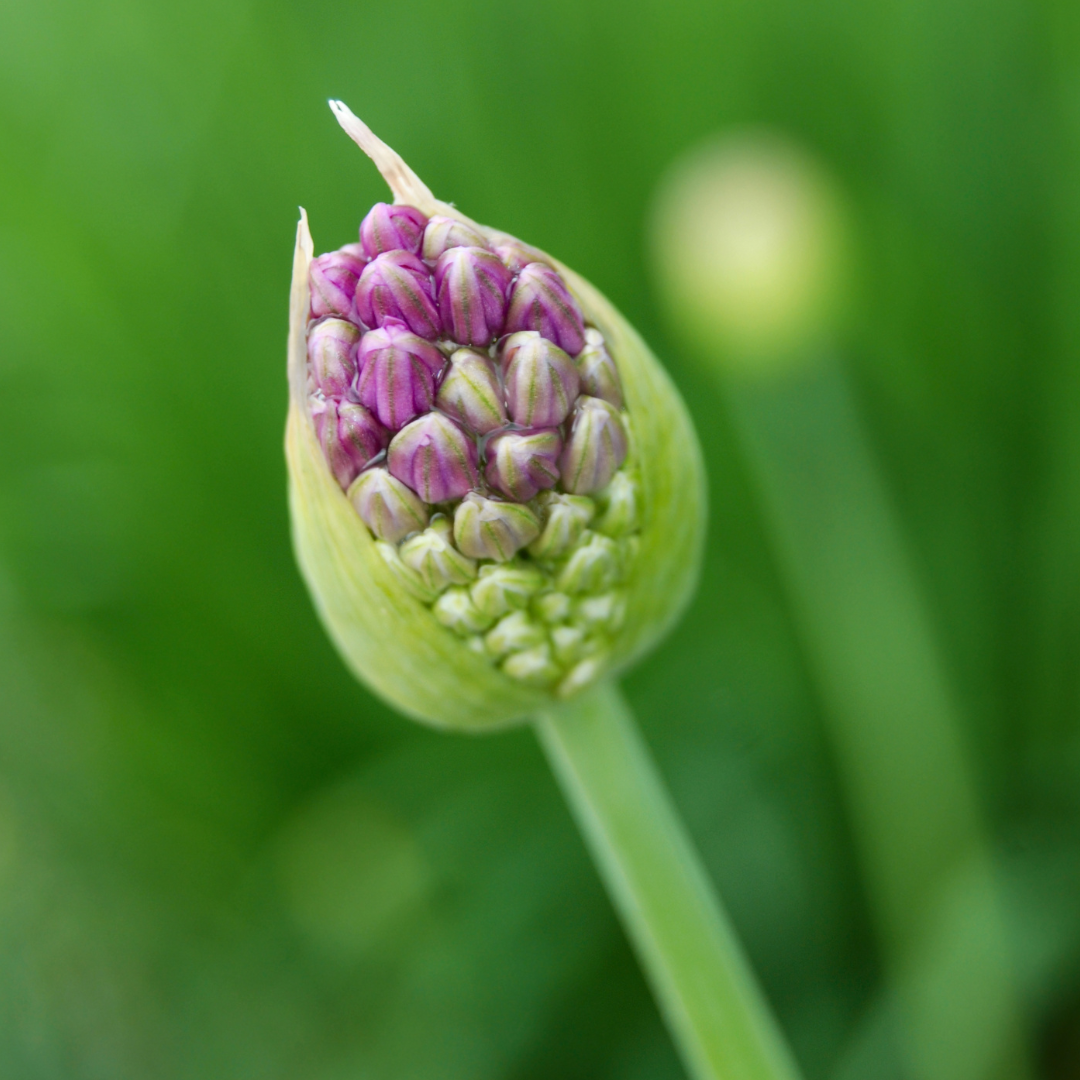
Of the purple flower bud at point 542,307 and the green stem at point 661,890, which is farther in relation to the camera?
the green stem at point 661,890

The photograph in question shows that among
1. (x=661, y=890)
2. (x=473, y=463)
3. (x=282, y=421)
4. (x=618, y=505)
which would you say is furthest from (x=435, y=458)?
(x=282, y=421)

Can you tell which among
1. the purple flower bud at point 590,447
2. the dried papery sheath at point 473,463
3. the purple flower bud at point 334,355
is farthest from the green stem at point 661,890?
the purple flower bud at point 334,355

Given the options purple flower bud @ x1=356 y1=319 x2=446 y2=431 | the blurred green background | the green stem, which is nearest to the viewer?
purple flower bud @ x1=356 y1=319 x2=446 y2=431

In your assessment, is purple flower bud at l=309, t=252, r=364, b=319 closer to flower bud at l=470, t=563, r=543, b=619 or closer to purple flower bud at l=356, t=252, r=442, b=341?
purple flower bud at l=356, t=252, r=442, b=341

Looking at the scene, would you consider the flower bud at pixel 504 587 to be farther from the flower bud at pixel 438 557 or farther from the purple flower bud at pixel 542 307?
the purple flower bud at pixel 542 307

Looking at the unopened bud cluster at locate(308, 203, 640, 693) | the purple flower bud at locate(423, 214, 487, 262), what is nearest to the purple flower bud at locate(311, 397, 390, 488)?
the unopened bud cluster at locate(308, 203, 640, 693)

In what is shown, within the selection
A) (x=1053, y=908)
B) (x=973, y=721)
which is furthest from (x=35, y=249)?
(x=1053, y=908)
